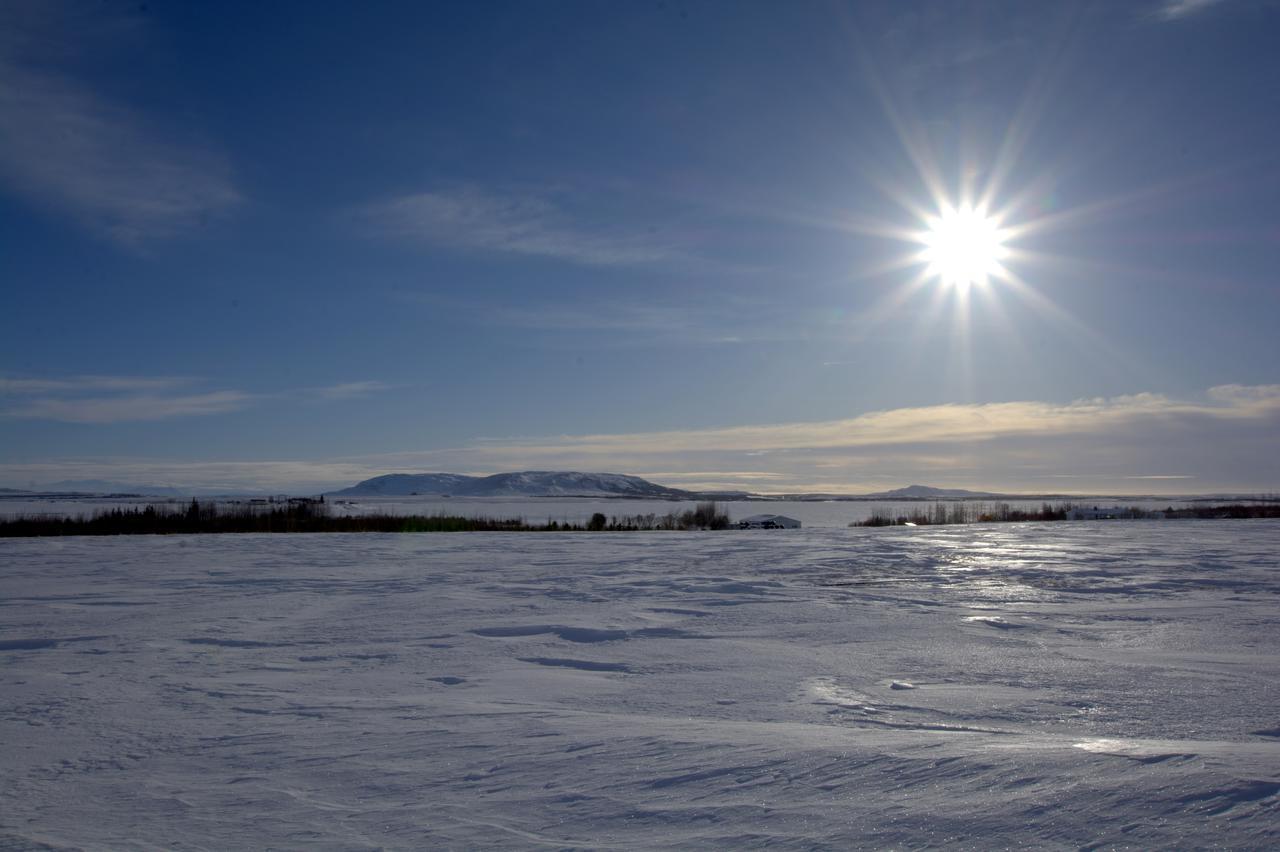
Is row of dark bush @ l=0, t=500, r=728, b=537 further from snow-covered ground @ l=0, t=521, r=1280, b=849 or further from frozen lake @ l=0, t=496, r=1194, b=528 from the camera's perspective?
snow-covered ground @ l=0, t=521, r=1280, b=849

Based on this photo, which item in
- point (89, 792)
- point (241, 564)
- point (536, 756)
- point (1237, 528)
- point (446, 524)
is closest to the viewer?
point (89, 792)

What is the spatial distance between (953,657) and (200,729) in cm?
410

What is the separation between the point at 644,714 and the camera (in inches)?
153

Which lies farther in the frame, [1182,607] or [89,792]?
[1182,607]

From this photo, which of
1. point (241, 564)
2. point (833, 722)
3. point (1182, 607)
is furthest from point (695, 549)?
point (833, 722)

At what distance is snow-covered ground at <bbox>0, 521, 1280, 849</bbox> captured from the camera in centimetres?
255

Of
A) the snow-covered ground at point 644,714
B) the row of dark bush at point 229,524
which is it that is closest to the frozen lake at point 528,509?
the row of dark bush at point 229,524

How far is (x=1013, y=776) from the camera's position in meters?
2.75

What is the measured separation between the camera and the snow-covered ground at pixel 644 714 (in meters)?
2.55

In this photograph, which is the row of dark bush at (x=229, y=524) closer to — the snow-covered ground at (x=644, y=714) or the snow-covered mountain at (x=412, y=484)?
the snow-covered ground at (x=644, y=714)

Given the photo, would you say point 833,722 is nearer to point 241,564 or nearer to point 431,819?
point 431,819

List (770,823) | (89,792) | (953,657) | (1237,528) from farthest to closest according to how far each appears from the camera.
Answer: (1237,528)
(953,657)
(89,792)
(770,823)

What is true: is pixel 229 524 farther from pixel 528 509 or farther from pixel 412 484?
pixel 412 484

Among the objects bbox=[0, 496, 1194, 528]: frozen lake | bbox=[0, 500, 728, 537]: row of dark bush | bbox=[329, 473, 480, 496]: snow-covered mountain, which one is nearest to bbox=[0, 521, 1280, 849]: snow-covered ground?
bbox=[0, 500, 728, 537]: row of dark bush
